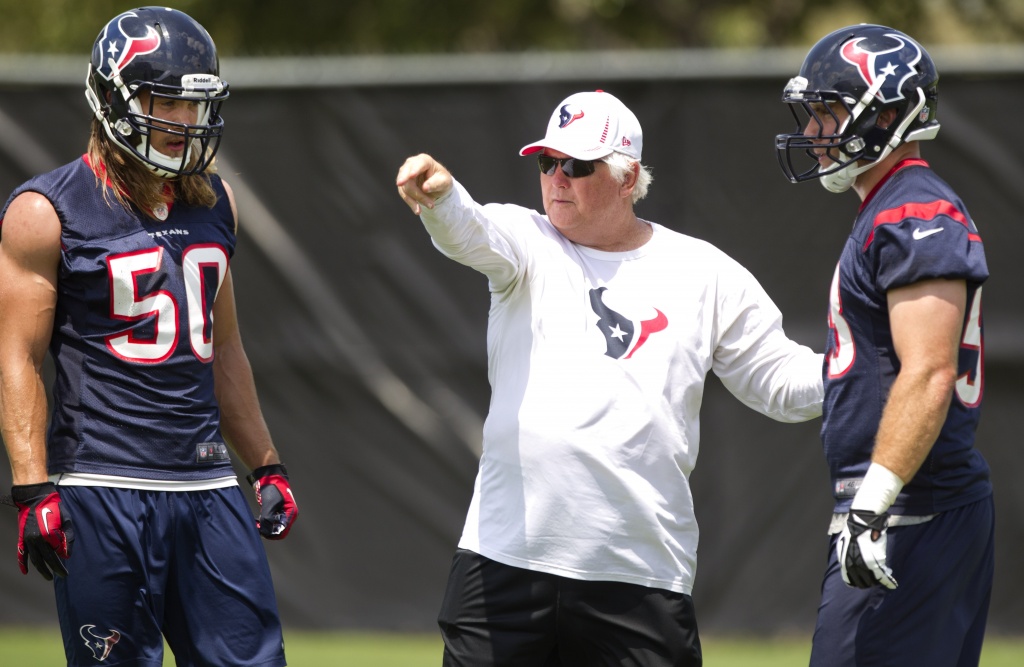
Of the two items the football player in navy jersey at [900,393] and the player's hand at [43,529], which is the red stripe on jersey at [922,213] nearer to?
the football player in navy jersey at [900,393]

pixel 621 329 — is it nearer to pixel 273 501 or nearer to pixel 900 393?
pixel 900 393

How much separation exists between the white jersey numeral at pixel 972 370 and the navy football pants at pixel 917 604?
0.28 metres

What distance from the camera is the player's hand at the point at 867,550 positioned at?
2.98m

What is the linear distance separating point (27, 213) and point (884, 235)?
2338mm

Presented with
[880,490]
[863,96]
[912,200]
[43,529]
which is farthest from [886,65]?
[43,529]

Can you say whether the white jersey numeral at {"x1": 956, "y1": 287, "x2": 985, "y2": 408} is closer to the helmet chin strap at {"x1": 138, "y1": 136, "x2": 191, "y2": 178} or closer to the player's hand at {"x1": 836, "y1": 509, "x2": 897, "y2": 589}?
the player's hand at {"x1": 836, "y1": 509, "x2": 897, "y2": 589}

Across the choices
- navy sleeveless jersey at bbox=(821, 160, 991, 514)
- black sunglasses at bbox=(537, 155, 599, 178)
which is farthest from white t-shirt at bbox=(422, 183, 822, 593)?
navy sleeveless jersey at bbox=(821, 160, 991, 514)

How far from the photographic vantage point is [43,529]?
3.23m

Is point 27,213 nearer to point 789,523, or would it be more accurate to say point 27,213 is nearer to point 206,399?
point 206,399

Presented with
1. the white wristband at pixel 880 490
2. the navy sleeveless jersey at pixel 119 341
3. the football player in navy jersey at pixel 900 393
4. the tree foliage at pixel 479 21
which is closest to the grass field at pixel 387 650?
the navy sleeveless jersey at pixel 119 341

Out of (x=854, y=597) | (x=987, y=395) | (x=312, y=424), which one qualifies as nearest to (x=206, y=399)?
(x=854, y=597)

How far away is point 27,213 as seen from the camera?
11.1 feet

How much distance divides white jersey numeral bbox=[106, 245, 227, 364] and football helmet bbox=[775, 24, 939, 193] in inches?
69.9

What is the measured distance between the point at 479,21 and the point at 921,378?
9.52 m
